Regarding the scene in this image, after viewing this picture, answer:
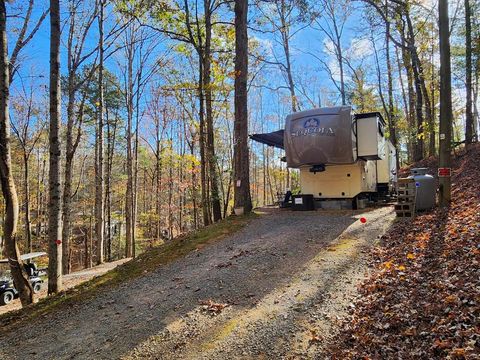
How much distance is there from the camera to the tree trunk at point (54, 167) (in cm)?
663

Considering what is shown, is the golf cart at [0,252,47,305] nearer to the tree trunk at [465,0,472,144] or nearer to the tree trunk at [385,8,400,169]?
the tree trunk at [465,0,472,144]

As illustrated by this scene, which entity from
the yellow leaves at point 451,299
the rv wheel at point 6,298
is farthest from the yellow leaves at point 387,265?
the rv wheel at point 6,298

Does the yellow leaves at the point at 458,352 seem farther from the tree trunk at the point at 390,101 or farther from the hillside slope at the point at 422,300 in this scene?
the tree trunk at the point at 390,101

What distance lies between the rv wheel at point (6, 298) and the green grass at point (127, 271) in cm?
731

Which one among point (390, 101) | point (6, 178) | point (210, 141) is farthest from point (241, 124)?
point (390, 101)

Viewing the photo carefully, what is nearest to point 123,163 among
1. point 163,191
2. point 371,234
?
point 163,191

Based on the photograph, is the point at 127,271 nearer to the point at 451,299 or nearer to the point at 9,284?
the point at 451,299

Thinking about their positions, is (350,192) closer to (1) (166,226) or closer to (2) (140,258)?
(2) (140,258)

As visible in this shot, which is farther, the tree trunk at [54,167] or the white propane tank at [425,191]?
the white propane tank at [425,191]

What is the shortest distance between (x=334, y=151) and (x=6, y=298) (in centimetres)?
1245

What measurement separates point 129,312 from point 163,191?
75.9 feet

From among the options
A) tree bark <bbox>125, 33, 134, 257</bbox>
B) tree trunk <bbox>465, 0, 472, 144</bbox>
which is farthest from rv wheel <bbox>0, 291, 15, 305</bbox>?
tree trunk <bbox>465, 0, 472, 144</bbox>

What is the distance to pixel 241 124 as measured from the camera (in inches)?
403

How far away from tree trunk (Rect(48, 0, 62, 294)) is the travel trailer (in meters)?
6.30
